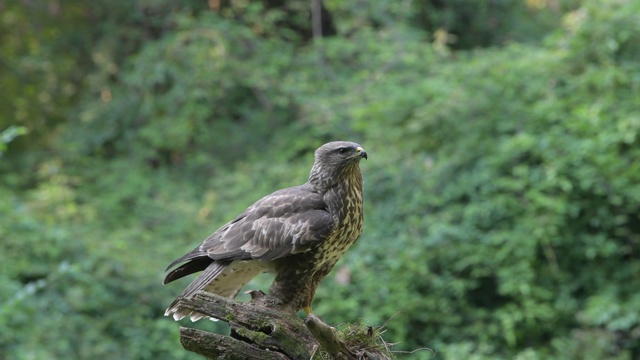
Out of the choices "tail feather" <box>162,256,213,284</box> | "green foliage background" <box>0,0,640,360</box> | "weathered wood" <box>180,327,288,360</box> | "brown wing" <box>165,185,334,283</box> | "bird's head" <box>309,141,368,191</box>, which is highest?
"bird's head" <box>309,141,368,191</box>

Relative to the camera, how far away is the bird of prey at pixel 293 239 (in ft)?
14.3

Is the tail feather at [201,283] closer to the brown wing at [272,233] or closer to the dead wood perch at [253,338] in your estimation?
the brown wing at [272,233]

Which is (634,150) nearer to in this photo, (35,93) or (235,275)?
(235,275)

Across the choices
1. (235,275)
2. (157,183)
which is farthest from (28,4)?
(235,275)

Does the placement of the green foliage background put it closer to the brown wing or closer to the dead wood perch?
the brown wing

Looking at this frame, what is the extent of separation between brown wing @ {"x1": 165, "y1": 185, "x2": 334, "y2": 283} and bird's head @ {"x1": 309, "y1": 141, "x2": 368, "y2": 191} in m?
0.10

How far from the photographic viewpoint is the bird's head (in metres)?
4.55

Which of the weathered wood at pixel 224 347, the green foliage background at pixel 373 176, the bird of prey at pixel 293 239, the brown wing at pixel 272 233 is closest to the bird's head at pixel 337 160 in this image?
the bird of prey at pixel 293 239

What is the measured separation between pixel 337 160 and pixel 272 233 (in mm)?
458

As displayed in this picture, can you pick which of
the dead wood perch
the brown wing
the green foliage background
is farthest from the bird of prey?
the green foliage background

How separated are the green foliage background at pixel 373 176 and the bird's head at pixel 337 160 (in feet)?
8.00

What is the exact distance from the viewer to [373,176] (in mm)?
8617

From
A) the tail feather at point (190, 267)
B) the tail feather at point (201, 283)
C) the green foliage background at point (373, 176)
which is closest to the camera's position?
the tail feather at point (201, 283)

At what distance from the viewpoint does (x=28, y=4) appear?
38.3ft
